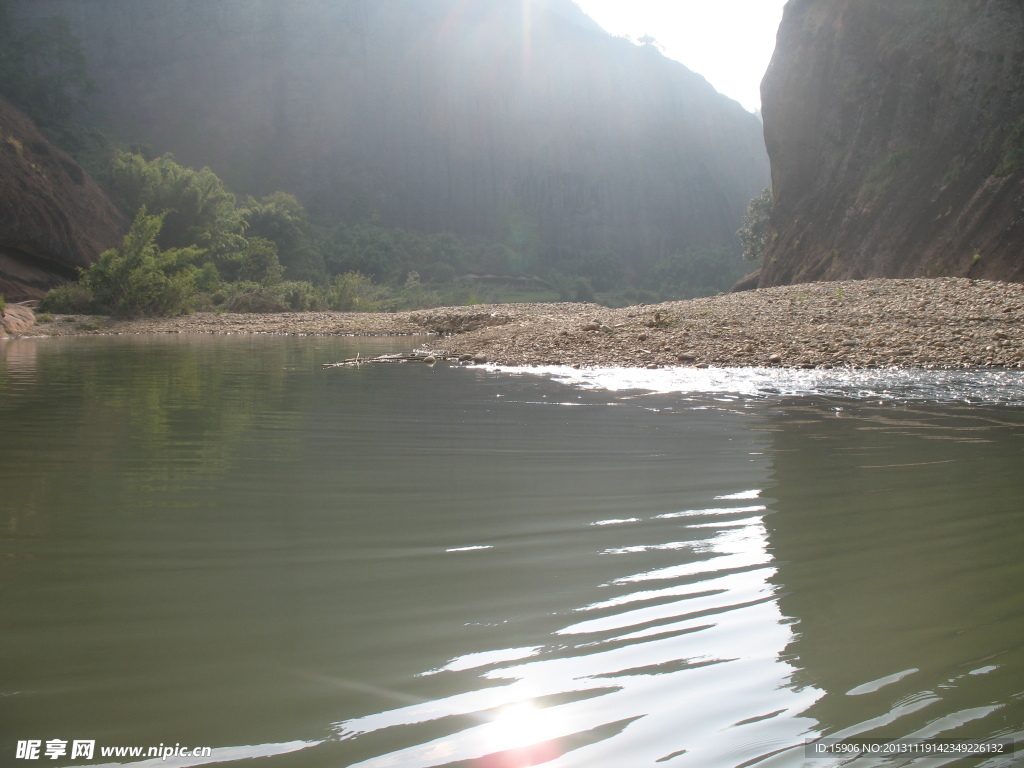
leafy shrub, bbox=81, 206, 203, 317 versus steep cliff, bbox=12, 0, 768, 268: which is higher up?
steep cliff, bbox=12, 0, 768, 268

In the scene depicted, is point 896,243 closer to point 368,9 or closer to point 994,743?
point 994,743

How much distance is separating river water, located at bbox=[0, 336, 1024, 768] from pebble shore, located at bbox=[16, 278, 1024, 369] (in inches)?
158

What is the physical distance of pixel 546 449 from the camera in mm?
4332

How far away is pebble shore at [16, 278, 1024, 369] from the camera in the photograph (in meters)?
8.31

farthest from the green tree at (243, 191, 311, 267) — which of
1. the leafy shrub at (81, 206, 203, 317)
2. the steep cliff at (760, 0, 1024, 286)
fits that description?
the steep cliff at (760, 0, 1024, 286)

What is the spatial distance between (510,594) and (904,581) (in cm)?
113

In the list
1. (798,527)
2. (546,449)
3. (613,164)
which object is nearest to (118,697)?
(798,527)

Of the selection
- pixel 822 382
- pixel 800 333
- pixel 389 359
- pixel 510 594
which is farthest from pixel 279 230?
pixel 510 594

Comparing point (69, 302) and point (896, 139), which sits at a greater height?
point (896, 139)

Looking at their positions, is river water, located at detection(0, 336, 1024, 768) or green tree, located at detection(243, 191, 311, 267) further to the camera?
green tree, located at detection(243, 191, 311, 267)

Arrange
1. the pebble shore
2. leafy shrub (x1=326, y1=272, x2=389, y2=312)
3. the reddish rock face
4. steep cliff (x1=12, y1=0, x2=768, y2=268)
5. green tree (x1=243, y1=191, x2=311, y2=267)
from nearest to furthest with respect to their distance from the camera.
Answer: the pebble shore < the reddish rock face < leafy shrub (x1=326, y1=272, x2=389, y2=312) < green tree (x1=243, y1=191, x2=311, y2=267) < steep cliff (x1=12, y1=0, x2=768, y2=268)

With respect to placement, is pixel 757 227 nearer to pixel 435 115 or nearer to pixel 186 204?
pixel 186 204

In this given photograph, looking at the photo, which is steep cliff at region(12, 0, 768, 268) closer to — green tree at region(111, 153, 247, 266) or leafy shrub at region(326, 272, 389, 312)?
green tree at region(111, 153, 247, 266)

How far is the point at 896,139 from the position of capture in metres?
20.5
